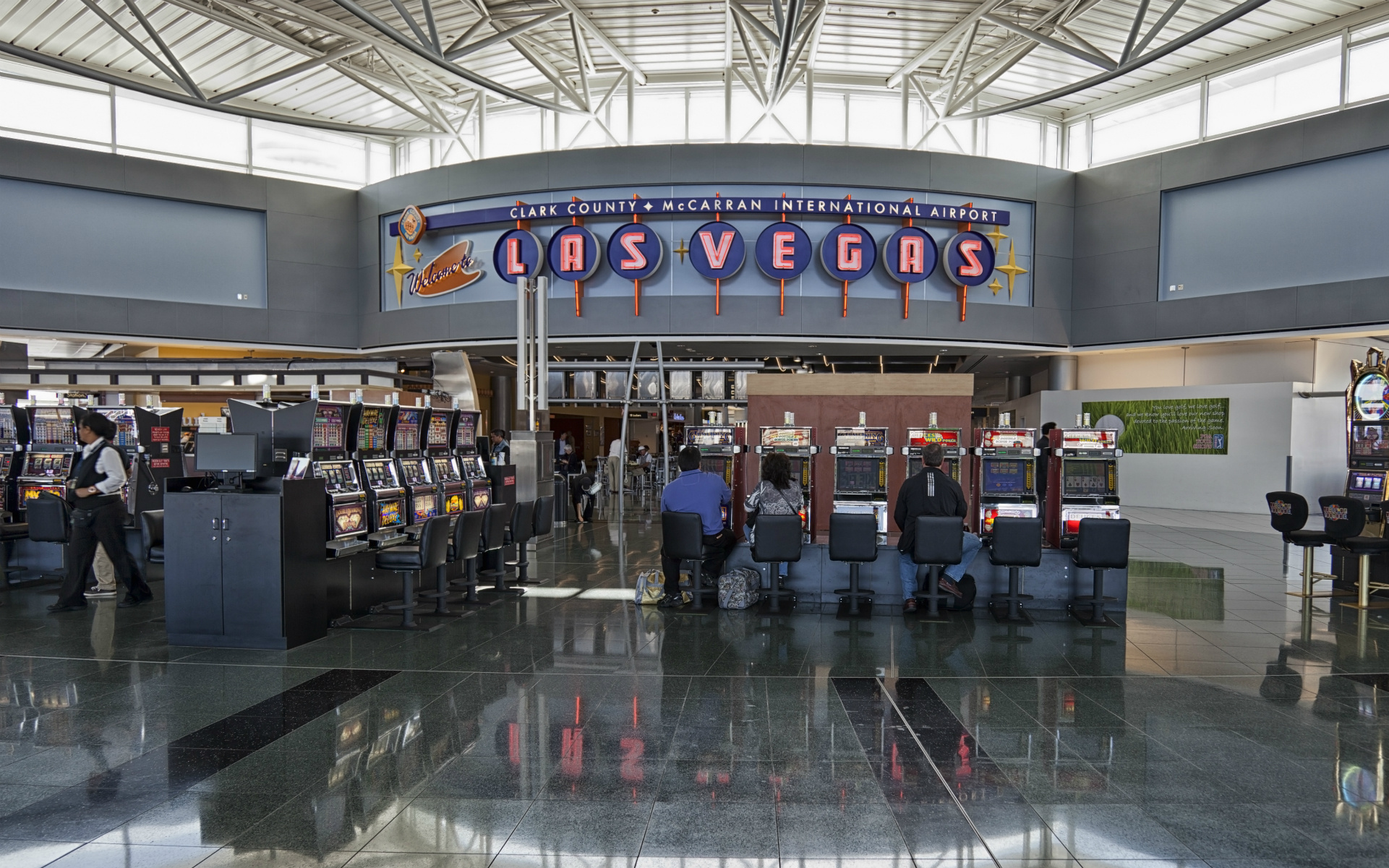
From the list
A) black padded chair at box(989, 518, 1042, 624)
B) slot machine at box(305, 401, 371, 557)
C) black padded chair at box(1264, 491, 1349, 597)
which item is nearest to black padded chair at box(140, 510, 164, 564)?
slot machine at box(305, 401, 371, 557)

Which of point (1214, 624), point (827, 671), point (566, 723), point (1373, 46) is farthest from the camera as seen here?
point (1373, 46)

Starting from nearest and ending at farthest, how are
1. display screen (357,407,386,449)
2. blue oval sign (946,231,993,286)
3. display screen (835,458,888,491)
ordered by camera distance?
display screen (357,407,386,449), display screen (835,458,888,491), blue oval sign (946,231,993,286)

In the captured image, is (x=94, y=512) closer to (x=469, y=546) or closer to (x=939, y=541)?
(x=469, y=546)

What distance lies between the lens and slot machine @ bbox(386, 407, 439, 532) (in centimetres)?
702

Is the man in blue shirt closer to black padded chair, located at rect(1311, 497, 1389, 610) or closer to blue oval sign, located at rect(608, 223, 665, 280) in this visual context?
black padded chair, located at rect(1311, 497, 1389, 610)

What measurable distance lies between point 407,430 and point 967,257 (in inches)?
440

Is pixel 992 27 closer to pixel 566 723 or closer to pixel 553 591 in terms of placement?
pixel 553 591

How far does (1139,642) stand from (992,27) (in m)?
12.3

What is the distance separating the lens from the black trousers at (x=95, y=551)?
6.55 m

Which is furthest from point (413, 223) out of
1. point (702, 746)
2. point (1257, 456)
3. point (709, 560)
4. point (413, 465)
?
point (1257, 456)

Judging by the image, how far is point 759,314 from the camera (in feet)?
49.0

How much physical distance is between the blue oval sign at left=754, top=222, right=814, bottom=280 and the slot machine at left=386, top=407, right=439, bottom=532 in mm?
8646

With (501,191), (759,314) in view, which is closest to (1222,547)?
(759,314)

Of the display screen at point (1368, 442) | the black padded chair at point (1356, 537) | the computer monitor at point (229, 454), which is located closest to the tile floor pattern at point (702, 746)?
the black padded chair at point (1356, 537)
